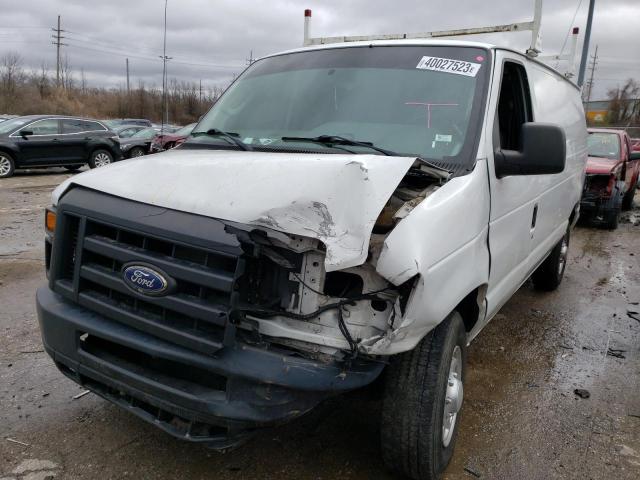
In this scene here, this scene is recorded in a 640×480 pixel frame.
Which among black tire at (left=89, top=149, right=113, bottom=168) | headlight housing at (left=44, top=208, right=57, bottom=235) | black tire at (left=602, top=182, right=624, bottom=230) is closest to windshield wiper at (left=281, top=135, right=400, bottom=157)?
headlight housing at (left=44, top=208, right=57, bottom=235)

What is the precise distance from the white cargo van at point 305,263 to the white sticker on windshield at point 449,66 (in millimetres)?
10

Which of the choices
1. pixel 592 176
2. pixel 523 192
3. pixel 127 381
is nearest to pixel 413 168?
pixel 523 192

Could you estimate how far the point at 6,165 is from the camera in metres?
14.6

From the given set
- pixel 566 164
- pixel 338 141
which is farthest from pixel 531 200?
pixel 338 141

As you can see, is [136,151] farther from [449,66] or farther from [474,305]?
[474,305]

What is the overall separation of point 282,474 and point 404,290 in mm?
1253

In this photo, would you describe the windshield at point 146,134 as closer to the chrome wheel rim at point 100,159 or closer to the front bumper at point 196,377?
the chrome wheel rim at point 100,159

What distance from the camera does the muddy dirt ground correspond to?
281cm

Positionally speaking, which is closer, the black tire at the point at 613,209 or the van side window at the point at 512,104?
the van side window at the point at 512,104

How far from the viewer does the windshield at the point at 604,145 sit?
1066 cm

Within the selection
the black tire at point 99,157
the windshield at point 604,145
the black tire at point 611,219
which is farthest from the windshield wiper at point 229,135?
the black tire at point 99,157

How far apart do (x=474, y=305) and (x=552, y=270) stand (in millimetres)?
3382

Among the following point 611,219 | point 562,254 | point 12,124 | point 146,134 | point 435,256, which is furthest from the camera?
point 146,134

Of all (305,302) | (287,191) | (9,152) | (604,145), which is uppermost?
(604,145)
